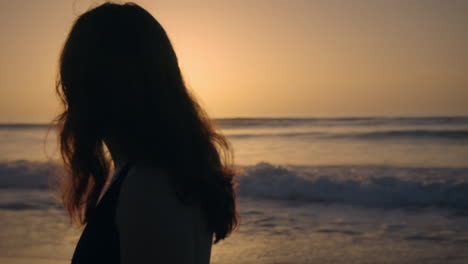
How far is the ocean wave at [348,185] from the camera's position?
9938 millimetres

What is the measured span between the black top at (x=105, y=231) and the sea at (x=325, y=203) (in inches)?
29.4

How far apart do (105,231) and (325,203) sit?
8854mm

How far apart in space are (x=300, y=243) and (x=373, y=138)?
576 inches

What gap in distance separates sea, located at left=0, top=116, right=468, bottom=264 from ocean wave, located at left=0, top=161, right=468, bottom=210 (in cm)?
2

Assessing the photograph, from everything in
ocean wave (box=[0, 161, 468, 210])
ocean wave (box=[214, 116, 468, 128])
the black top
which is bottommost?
ocean wave (box=[214, 116, 468, 128])

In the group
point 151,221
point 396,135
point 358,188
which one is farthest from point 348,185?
point 396,135

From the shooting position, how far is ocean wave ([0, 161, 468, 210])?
9.94 meters

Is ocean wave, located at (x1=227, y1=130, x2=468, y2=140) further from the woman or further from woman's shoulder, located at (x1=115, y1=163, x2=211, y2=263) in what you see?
woman's shoulder, located at (x1=115, y1=163, x2=211, y2=263)

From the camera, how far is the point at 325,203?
9727 millimetres

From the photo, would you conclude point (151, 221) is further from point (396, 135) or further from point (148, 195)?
point (396, 135)

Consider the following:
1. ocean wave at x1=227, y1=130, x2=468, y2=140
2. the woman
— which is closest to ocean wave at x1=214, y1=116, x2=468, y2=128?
ocean wave at x1=227, y1=130, x2=468, y2=140

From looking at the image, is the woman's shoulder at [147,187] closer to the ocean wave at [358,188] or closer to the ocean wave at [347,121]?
the ocean wave at [358,188]

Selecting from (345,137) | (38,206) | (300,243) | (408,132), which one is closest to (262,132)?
(345,137)

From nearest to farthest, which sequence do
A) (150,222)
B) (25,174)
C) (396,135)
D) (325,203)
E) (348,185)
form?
(150,222)
(325,203)
(348,185)
(25,174)
(396,135)
